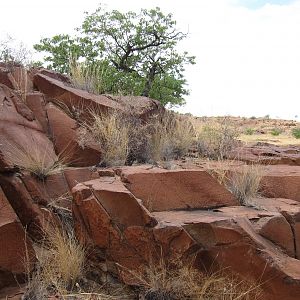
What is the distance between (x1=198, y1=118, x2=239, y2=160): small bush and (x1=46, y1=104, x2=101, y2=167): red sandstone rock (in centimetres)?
198

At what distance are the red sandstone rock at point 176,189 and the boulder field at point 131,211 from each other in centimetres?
1

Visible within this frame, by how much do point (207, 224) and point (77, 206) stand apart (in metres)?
1.31

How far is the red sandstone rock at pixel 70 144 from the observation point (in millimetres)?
5802

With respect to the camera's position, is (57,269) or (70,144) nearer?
(57,269)

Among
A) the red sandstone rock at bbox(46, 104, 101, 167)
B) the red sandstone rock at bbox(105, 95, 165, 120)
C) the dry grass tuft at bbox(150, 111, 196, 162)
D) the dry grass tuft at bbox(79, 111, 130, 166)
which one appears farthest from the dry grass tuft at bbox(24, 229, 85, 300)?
the red sandstone rock at bbox(105, 95, 165, 120)

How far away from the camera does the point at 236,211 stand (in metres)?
4.65

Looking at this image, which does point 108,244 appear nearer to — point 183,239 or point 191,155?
point 183,239

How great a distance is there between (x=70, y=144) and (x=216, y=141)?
108 inches

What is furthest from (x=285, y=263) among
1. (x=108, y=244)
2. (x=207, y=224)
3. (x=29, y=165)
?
(x=29, y=165)

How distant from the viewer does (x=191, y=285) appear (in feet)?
13.1

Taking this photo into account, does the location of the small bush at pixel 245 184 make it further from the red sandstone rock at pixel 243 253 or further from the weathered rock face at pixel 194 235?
the red sandstone rock at pixel 243 253

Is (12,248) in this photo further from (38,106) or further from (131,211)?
(38,106)

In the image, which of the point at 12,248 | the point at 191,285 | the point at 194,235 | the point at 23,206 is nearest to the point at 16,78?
the point at 23,206

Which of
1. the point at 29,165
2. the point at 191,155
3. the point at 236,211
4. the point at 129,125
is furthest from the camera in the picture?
the point at 191,155
